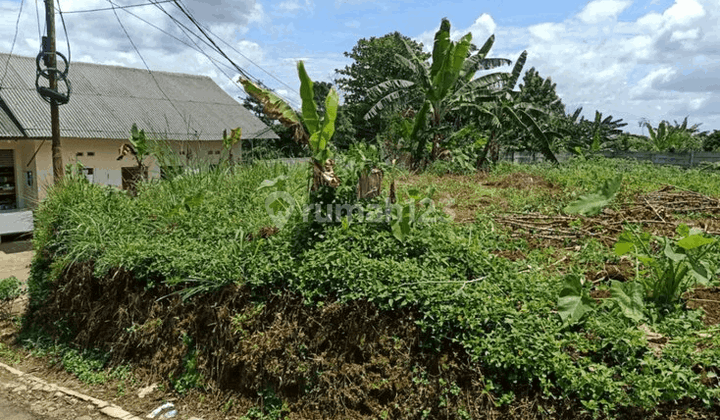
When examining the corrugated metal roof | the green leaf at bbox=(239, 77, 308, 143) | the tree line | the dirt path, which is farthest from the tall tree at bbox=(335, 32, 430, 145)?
the green leaf at bbox=(239, 77, 308, 143)

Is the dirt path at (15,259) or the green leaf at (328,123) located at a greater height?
the green leaf at (328,123)

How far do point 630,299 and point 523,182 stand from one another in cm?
514

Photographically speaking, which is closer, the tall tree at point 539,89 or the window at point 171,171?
the window at point 171,171

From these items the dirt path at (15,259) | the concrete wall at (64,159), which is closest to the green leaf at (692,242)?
the dirt path at (15,259)

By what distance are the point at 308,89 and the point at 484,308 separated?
287 centimetres

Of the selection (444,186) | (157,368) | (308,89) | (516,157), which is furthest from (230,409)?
(516,157)

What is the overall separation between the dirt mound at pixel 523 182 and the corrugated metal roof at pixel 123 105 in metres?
8.71

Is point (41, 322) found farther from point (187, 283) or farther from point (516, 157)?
point (516, 157)

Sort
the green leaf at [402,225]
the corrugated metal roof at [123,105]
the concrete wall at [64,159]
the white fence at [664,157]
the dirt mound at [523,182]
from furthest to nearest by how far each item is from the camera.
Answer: the white fence at [664,157] < the corrugated metal roof at [123,105] < the concrete wall at [64,159] < the dirt mound at [523,182] < the green leaf at [402,225]

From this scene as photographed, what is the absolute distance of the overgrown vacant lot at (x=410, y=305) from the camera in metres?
3.20

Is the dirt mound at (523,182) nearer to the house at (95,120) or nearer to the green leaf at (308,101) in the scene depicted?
the green leaf at (308,101)

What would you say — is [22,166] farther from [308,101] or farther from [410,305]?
[410,305]

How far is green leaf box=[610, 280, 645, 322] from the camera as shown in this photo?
3.43m

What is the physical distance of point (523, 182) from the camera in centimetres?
848
